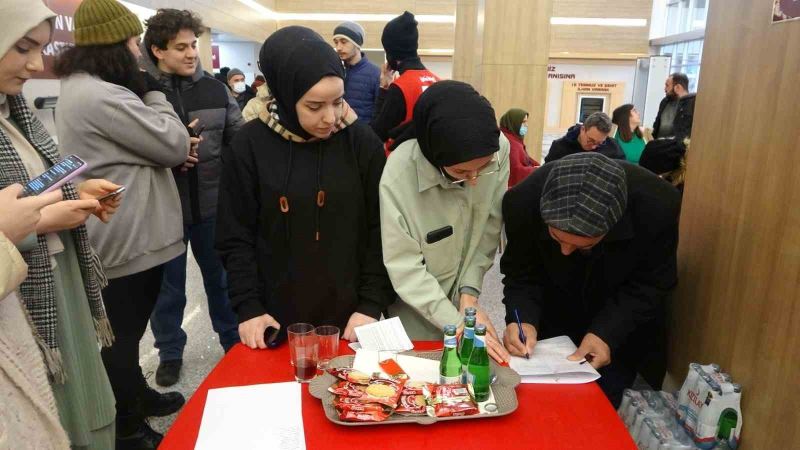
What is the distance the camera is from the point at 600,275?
5.70ft

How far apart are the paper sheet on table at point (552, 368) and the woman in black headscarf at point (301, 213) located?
445mm

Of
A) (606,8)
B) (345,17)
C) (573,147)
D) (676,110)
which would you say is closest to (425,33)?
(345,17)

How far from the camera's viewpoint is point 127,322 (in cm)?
197

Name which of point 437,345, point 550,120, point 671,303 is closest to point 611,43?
point 550,120

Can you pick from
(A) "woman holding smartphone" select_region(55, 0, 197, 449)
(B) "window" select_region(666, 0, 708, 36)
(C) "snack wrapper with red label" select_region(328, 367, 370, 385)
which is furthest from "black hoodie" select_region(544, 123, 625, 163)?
(B) "window" select_region(666, 0, 708, 36)

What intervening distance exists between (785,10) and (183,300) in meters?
2.59

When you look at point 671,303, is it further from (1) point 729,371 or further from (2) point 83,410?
(2) point 83,410

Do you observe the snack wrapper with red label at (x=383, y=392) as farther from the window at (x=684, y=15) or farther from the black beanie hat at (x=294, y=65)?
the window at (x=684, y=15)

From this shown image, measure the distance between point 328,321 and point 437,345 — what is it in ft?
1.12

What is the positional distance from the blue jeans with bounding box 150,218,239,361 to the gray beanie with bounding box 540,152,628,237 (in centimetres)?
166

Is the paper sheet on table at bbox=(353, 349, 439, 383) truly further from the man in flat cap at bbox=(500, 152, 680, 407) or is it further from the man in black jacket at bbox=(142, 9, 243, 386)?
the man in black jacket at bbox=(142, 9, 243, 386)

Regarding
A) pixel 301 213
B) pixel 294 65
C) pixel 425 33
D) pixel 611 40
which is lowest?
pixel 301 213

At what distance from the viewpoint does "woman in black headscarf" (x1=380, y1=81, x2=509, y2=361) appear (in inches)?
55.9

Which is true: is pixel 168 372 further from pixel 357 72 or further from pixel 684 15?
pixel 684 15
